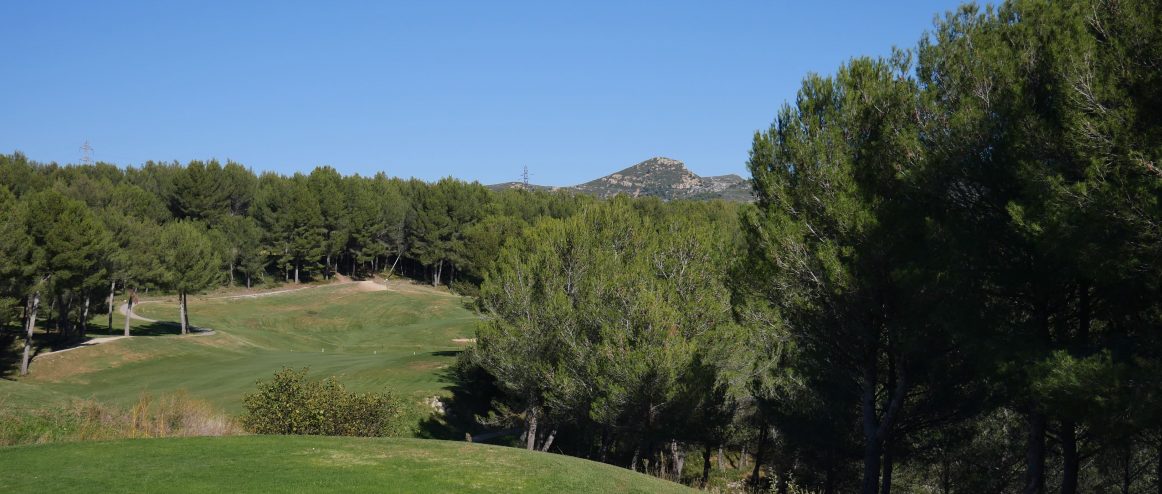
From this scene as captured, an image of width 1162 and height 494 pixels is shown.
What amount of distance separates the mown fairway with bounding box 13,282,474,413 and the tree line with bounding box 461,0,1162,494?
590 inches

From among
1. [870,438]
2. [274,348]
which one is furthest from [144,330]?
[870,438]

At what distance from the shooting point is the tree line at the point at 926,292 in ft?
35.5

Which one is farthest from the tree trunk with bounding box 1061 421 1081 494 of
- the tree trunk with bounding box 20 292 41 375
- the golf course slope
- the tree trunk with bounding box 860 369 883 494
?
the tree trunk with bounding box 20 292 41 375

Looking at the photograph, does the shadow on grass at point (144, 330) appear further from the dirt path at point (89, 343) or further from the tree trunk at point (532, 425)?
the tree trunk at point (532, 425)

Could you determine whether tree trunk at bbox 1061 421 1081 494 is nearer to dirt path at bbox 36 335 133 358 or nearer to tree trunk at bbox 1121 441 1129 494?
tree trunk at bbox 1121 441 1129 494

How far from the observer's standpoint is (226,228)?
289 feet

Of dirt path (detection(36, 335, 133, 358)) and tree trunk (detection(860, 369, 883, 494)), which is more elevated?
tree trunk (detection(860, 369, 883, 494))

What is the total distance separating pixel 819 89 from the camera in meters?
17.8

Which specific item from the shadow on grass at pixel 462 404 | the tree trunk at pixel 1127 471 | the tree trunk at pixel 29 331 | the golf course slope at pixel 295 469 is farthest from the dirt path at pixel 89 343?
the tree trunk at pixel 1127 471

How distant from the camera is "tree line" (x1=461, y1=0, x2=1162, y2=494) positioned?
1082cm

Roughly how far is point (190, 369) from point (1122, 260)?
152 feet

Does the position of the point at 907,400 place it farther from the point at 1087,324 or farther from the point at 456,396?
the point at 456,396

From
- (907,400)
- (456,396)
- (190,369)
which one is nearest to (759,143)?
(907,400)

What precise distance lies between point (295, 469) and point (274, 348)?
5327 centimetres
